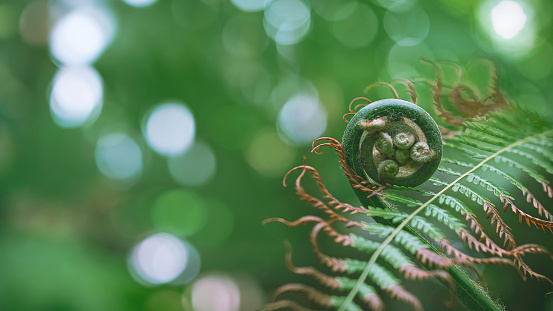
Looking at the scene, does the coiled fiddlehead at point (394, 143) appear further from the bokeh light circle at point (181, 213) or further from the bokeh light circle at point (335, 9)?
the bokeh light circle at point (181, 213)

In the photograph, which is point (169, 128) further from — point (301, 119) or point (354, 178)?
point (354, 178)

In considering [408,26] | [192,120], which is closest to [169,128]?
[192,120]

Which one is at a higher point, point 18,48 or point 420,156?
point 18,48

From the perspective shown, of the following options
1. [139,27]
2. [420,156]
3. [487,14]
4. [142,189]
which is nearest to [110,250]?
[142,189]

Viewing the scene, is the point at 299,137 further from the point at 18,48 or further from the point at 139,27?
the point at 18,48

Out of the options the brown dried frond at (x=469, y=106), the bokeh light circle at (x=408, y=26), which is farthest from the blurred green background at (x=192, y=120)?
the brown dried frond at (x=469, y=106)

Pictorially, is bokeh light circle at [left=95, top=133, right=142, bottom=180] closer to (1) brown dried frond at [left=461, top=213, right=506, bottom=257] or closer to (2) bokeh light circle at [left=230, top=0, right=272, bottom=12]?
(2) bokeh light circle at [left=230, top=0, right=272, bottom=12]

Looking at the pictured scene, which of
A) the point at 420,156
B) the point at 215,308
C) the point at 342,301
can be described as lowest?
the point at 215,308
